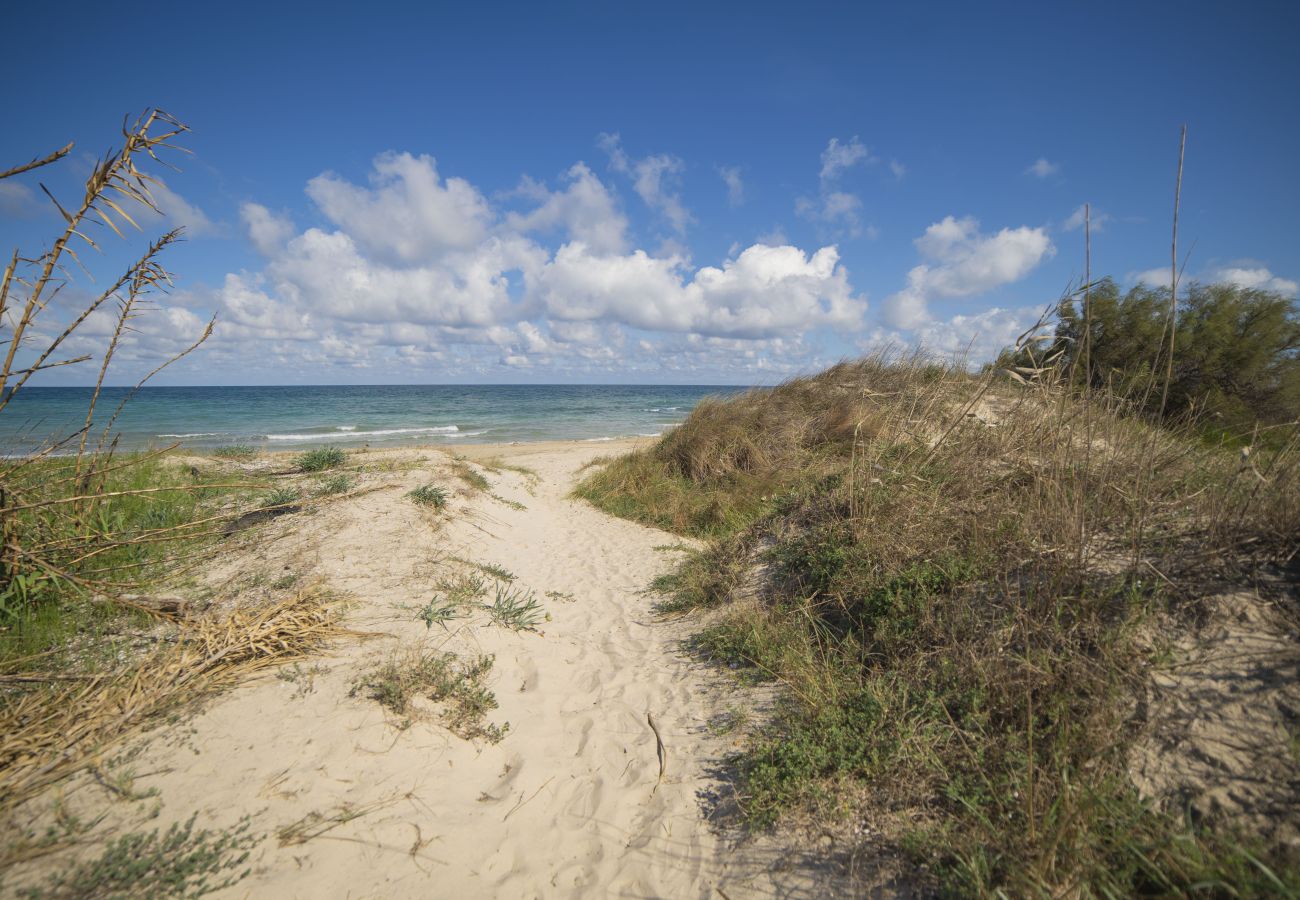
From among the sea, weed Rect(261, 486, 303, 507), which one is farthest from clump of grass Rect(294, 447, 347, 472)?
the sea

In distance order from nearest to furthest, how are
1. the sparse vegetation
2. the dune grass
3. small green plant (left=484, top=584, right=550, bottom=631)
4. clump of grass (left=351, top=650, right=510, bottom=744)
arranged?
the dune grass → clump of grass (left=351, top=650, right=510, bottom=744) → small green plant (left=484, top=584, right=550, bottom=631) → the sparse vegetation

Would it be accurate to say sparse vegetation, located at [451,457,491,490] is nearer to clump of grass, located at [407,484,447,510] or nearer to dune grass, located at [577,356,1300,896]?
clump of grass, located at [407,484,447,510]

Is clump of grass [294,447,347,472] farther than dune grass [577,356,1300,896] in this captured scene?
Yes

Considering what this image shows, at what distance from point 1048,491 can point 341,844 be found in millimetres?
4732

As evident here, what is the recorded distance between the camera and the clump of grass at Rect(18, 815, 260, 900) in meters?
1.93

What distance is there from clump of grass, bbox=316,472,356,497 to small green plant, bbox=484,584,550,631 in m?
3.44

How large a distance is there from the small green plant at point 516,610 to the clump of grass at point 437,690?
91 centimetres

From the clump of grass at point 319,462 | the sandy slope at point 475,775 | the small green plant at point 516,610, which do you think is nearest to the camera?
the sandy slope at point 475,775

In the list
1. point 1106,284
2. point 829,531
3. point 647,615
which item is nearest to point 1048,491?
point 829,531

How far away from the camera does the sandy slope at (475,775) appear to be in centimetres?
235

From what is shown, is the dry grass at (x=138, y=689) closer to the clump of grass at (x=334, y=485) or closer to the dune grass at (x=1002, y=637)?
the dune grass at (x=1002, y=637)

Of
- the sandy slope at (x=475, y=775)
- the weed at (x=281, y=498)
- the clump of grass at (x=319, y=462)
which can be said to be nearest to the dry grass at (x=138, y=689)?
the sandy slope at (x=475, y=775)

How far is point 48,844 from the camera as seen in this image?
206cm

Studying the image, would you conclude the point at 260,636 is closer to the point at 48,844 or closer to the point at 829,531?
the point at 48,844
